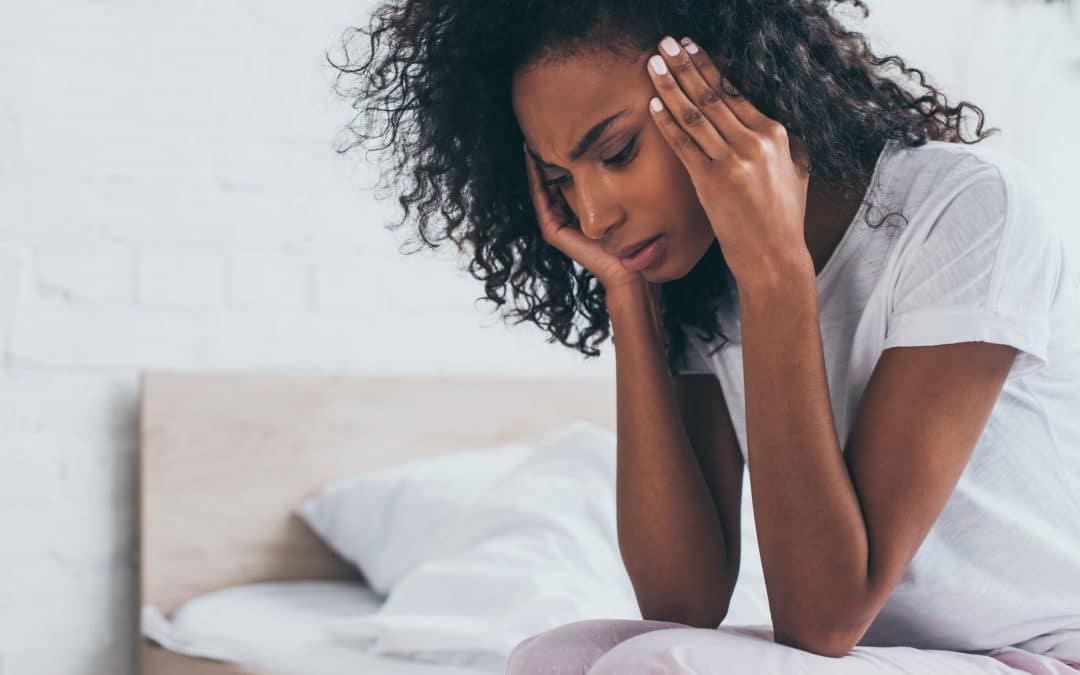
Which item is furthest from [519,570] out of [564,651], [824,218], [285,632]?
[824,218]

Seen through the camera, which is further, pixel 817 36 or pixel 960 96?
pixel 960 96

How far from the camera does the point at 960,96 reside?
7.95ft

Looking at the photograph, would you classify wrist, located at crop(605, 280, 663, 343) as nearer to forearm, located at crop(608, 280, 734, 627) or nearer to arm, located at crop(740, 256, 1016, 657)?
forearm, located at crop(608, 280, 734, 627)

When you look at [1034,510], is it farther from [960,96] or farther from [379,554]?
[960,96]

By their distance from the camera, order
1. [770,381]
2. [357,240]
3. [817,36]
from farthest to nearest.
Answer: [357,240] < [817,36] < [770,381]

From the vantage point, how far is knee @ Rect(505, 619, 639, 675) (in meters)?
0.86

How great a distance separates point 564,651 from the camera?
87cm

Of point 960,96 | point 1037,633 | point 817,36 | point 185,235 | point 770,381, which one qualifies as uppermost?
point 960,96

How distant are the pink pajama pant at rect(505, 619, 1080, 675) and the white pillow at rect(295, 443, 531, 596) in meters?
0.80

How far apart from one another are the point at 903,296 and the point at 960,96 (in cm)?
175

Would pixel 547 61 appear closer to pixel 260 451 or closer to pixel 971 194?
pixel 971 194

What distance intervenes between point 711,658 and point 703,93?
40cm

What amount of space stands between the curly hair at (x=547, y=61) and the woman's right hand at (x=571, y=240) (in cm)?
3

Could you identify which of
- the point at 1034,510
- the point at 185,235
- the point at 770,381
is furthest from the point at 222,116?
the point at 1034,510
